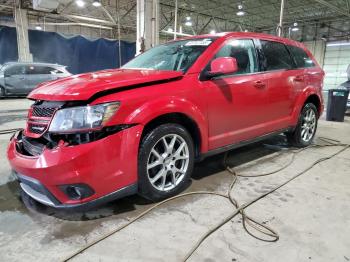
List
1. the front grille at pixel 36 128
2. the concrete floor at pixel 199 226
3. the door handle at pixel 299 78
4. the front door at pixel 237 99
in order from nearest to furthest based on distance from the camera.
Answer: the concrete floor at pixel 199 226, the front grille at pixel 36 128, the front door at pixel 237 99, the door handle at pixel 299 78

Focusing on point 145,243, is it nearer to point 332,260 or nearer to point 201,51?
point 332,260

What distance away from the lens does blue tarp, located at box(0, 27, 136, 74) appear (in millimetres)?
13250

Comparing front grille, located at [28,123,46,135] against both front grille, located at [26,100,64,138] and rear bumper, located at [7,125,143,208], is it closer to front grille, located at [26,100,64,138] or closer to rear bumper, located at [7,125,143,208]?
front grille, located at [26,100,64,138]

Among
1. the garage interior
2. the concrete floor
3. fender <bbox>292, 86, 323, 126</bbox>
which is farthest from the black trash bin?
the concrete floor

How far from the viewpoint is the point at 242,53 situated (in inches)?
121

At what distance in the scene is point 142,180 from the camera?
2.26 m

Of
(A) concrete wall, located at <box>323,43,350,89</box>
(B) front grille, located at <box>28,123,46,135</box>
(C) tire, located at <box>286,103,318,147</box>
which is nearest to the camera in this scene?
(B) front grille, located at <box>28,123,46,135</box>

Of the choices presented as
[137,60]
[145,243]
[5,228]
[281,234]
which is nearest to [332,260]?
[281,234]

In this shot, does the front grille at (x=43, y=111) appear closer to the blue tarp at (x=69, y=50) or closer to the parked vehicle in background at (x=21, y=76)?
the parked vehicle in background at (x=21, y=76)

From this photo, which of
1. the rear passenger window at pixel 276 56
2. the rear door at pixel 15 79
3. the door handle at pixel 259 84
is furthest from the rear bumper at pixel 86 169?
the rear door at pixel 15 79

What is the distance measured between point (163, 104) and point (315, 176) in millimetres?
1860

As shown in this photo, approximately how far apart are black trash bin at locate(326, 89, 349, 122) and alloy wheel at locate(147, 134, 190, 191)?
18.7ft

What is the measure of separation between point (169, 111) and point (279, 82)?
1.70 metres

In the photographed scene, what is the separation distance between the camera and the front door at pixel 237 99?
8.98 feet
